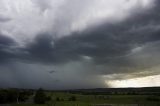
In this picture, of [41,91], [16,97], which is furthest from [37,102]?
[16,97]

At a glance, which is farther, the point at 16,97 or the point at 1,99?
the point at 16,97

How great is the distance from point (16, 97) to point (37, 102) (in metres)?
23.1

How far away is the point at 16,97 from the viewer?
15725 cm

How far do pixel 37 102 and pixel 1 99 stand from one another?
77.7ft

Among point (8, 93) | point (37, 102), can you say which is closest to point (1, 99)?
point (8, 93)

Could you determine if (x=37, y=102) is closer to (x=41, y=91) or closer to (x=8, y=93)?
(x=41, y=91)

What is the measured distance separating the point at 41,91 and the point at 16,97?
19146 mm

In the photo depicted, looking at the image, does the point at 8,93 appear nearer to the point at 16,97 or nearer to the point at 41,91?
the point at 16,97

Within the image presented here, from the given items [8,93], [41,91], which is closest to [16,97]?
[8,93]

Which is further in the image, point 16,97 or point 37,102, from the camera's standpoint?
point 16,97

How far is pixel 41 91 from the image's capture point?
151m

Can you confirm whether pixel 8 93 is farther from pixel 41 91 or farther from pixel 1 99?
pixel 41 91

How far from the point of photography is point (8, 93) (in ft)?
510

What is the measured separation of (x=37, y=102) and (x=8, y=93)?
85.0ft
